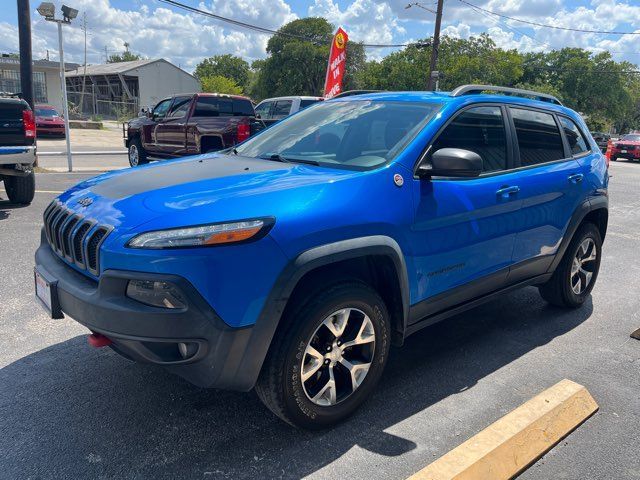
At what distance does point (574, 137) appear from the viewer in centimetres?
448

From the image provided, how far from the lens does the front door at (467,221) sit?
3.01 m

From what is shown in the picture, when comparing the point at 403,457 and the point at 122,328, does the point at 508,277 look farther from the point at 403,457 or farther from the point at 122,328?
the point at 122,328

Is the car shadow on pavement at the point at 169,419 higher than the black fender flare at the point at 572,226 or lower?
lower

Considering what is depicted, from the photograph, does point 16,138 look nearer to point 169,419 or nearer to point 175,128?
point 175,128

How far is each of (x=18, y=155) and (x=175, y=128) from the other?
190 inches

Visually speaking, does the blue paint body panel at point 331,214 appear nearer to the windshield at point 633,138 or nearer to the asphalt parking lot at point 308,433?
the asphalt parking lot at point 308,433

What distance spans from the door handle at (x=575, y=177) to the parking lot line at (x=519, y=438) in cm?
166

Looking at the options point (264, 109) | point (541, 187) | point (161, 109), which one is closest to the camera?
point (541, 187)

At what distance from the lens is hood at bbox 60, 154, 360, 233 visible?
7.75ft

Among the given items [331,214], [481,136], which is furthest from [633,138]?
[331,214]

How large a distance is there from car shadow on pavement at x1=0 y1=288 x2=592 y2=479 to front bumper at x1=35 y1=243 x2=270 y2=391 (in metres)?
0.42

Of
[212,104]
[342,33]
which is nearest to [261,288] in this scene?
[212,104]

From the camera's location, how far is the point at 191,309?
220 cm

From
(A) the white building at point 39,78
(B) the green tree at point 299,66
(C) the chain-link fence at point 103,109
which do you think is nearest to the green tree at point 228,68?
(B) the green tree at point 299,66
